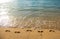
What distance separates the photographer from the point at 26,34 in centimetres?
152

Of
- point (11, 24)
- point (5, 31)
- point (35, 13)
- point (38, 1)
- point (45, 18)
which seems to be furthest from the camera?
point (38, 1)

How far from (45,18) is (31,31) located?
566 mm

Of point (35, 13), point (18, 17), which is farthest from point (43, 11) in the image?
point (18, 17)

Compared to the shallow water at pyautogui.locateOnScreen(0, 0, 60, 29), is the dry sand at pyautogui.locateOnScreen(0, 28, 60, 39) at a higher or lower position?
lower

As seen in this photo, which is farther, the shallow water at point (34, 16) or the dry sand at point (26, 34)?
the shallow water at point (34, 16)

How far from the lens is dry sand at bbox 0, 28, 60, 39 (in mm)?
1463

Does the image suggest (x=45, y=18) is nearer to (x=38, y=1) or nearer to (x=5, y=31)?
(x=5, y=31)

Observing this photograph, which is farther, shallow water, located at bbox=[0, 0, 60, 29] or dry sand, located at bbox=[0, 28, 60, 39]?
shallow water, located at bbox=[0, 0, 60, 29]

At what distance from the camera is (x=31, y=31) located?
1.60 metres

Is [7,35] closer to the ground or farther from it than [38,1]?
closer to the ground

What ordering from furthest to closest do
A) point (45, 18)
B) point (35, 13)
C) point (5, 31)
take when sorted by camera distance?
point (35, 13) → point (45, 18) → point (5, 31)

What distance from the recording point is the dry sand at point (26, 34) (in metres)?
1.46

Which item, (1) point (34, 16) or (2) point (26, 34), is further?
(1) point (34, 16)

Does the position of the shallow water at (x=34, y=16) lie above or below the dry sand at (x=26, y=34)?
above
